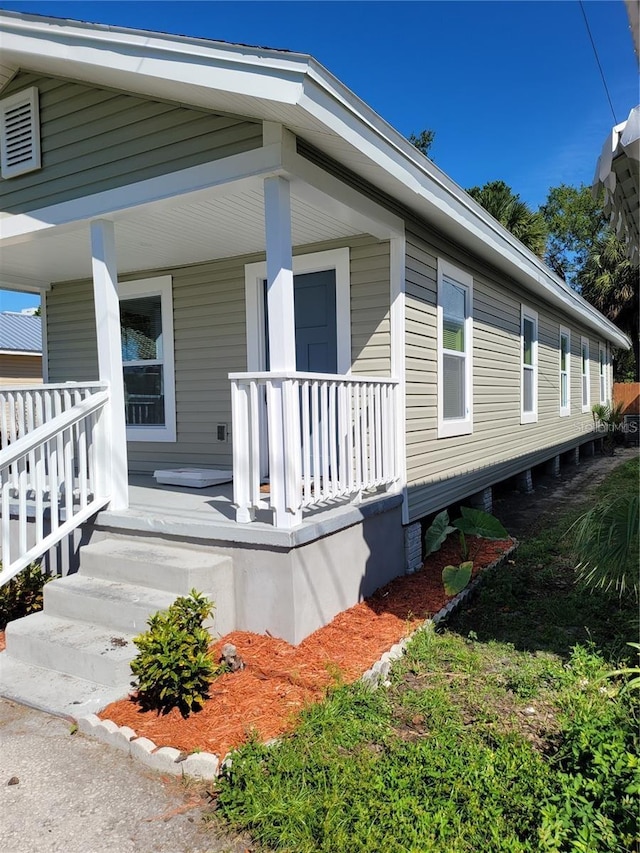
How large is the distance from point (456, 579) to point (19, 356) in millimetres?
17748

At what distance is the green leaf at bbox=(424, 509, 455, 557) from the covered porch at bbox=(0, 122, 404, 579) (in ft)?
1.80

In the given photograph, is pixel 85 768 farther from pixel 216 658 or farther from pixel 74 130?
pixel 74 130

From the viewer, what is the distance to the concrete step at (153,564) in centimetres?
353

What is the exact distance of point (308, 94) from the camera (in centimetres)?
312

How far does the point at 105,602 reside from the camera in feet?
11.6

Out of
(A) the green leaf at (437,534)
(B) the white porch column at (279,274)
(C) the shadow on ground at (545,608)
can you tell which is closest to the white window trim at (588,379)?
(C) the shadow on ground at (545,608)

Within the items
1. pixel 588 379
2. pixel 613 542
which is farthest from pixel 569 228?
pixel 613 542

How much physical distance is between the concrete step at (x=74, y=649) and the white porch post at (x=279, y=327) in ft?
3.71

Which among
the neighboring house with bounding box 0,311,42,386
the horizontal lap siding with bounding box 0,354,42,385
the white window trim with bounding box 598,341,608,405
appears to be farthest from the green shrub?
the horizontal lap siding with bounding box 0,354,42,385

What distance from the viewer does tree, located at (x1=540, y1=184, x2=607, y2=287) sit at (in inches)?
1268

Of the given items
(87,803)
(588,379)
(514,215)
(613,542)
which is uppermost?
(514,215)

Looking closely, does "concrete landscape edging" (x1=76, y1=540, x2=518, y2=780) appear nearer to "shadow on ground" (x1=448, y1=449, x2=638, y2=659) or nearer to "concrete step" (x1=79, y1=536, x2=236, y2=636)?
"concrete step" (x1=79, y1=536, x2=236, y2=636)

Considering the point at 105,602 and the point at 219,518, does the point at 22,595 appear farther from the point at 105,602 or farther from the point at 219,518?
the point at 219,518

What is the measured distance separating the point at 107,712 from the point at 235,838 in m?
1.09
